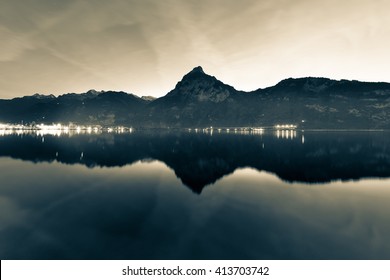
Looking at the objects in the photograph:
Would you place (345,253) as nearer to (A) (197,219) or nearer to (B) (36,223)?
(A) (197,219)

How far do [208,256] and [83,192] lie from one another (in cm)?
3003

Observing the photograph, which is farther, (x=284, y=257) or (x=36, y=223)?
(x=36, y=223)

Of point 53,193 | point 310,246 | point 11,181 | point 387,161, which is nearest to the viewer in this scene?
point 310,246

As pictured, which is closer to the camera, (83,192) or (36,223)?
(36,223)

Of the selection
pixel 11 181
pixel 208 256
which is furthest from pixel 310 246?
pixel 11 181

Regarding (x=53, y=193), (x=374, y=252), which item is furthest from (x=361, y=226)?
(x=53, y=193)

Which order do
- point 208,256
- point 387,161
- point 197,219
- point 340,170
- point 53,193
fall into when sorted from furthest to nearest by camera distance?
1. point 387,161
2. point 340,170
3. point 53,193
4. point 197,219
5. point 208,256

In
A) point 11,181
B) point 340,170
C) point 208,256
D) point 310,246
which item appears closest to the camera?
point 208,256

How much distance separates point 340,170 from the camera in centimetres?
6525

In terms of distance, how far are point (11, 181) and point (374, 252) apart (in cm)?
5841

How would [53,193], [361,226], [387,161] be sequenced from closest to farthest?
[361,226]
[53,193]
[387,161]

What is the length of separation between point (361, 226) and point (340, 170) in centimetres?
4004

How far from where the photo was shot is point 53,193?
44250mm

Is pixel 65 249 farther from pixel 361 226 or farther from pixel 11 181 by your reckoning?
pixel 11 181
